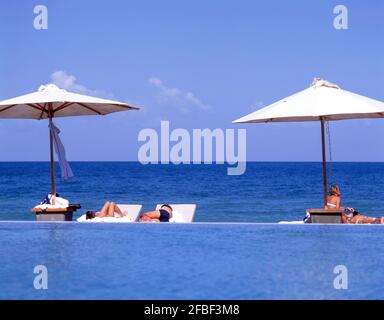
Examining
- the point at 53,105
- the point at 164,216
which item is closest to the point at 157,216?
the point at 164,216

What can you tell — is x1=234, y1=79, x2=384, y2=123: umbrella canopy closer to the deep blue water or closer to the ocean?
the ocean

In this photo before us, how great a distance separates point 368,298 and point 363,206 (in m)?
28.6

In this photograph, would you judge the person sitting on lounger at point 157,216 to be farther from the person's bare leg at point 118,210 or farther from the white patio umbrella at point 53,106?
the white patio umbrella at point 53,106

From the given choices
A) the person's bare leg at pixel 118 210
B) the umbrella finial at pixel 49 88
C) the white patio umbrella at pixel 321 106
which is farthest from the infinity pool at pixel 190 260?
the umbrella finial at pixel 49 88

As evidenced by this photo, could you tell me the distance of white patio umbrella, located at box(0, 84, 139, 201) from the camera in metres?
10.7

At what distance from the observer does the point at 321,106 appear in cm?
1005

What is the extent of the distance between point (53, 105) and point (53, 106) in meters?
0.04

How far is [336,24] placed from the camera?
10641 millimetres

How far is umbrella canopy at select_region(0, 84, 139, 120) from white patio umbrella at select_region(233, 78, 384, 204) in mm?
2382

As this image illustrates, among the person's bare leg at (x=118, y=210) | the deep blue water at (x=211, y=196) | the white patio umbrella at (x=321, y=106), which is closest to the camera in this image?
the white patio umbrella at (x=321, y=106)

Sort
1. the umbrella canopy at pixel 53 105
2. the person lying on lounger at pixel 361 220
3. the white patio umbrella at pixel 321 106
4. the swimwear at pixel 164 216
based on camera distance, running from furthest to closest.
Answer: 1. the swimwear at pixel 164 216
2. the person lying on lounger at pixel 361 220
3. the umbrella canopy at pixel 53 105
4. the white patio umbrella at pixel 321 106

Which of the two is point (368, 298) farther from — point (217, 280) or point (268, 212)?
point (268, 212)

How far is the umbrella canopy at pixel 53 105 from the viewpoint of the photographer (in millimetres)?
10648
